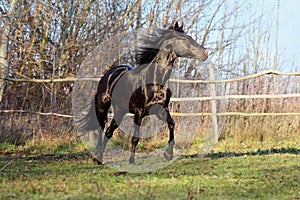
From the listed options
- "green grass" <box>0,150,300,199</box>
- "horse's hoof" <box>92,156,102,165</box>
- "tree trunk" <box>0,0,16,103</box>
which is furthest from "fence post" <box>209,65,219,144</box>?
"tree trunk" <box>0,0,16,103</box>

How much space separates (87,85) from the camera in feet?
31.4

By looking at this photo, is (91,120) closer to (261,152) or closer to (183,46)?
(183,46)

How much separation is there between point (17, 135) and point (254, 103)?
4910mm

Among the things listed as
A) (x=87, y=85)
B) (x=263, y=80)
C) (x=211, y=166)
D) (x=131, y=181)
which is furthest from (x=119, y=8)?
(x=131, y=181)

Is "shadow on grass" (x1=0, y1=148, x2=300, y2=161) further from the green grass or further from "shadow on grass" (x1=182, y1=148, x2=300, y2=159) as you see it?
the green grass

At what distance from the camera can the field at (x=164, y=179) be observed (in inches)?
146

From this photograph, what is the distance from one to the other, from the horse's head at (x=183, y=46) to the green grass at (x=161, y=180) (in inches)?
57.7

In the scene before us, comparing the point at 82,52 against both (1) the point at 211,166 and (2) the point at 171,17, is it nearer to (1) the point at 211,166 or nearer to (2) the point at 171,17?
(2) the point at 171,17

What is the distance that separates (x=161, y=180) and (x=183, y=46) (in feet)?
7.79

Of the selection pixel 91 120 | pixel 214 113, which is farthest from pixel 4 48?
pixel 214 113

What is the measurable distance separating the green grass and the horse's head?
4.81ft

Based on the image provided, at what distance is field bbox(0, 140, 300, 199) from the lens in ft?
12.1

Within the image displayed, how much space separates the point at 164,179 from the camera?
459 centimetres

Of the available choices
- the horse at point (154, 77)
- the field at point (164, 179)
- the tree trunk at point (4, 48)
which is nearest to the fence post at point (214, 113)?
the field at point (164, 179)
